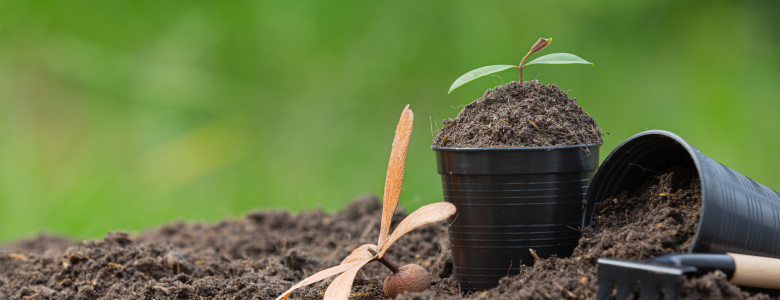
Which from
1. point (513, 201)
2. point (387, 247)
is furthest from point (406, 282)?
point (513, 201)

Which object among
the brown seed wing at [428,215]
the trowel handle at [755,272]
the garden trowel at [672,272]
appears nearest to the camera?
the garden trowel at [672,272]

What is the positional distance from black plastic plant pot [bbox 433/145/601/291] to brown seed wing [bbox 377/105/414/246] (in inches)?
4.3

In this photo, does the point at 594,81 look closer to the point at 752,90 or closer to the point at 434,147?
the point at 752,90

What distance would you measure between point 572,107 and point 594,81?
7.16 ft

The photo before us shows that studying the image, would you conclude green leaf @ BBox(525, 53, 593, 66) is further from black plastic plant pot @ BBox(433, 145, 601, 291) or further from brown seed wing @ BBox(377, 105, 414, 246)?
brown seed wing @ BBox(377, 105, 414, 246)

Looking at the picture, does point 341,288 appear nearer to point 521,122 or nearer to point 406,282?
point 406,282

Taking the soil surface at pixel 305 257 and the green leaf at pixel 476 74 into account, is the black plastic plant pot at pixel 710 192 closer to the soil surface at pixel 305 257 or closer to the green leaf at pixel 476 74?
the soil surface at pixel 305 257

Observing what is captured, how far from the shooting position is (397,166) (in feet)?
4.83

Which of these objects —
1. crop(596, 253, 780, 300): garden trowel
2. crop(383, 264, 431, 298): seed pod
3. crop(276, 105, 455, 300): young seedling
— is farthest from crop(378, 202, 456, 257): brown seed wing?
crop(596, 253, 780, 300): garden trowel

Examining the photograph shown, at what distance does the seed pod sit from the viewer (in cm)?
145

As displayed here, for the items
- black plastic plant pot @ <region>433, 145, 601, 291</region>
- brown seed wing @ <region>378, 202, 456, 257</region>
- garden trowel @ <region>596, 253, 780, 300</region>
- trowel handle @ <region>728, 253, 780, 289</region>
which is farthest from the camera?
black plastic plant pot @ <region>433, 145, 601, 291</region>

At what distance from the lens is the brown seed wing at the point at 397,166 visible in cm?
146

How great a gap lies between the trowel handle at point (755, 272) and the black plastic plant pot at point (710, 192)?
54mm

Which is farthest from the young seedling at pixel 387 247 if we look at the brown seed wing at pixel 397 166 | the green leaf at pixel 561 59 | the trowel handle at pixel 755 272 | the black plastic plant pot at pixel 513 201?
the trowel handle at pixel 755 272
